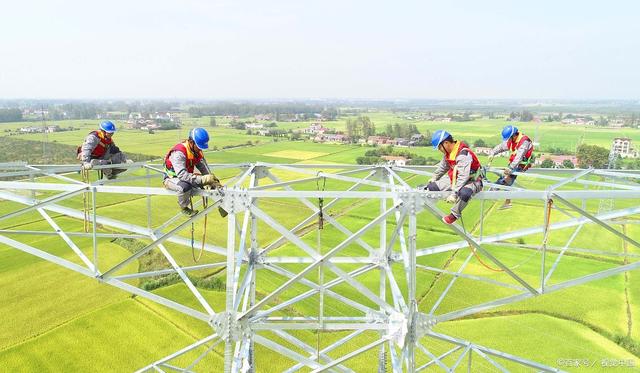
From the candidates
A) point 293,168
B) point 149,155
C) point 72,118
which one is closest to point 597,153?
point 149,155

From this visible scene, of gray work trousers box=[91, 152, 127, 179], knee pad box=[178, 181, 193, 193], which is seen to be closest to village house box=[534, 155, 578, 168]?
gray work trousers box=[91, 152, 127, 179]

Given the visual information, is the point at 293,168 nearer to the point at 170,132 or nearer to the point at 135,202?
the point at 135,202

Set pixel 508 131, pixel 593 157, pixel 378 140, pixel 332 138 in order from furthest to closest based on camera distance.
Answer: pixel 332 138 → pixel 378 140 → pixel 593 157 → pixel 508 131

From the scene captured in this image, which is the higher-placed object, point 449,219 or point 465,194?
point 465,194

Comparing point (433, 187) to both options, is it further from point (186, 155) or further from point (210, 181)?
point (186, 155)

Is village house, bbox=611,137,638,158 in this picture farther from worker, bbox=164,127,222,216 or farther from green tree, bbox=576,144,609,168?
worker, bbox=164,127,222,216

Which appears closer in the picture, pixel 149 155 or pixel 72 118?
pixel 149 155

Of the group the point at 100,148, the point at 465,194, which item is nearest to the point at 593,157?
the point at 465,194
